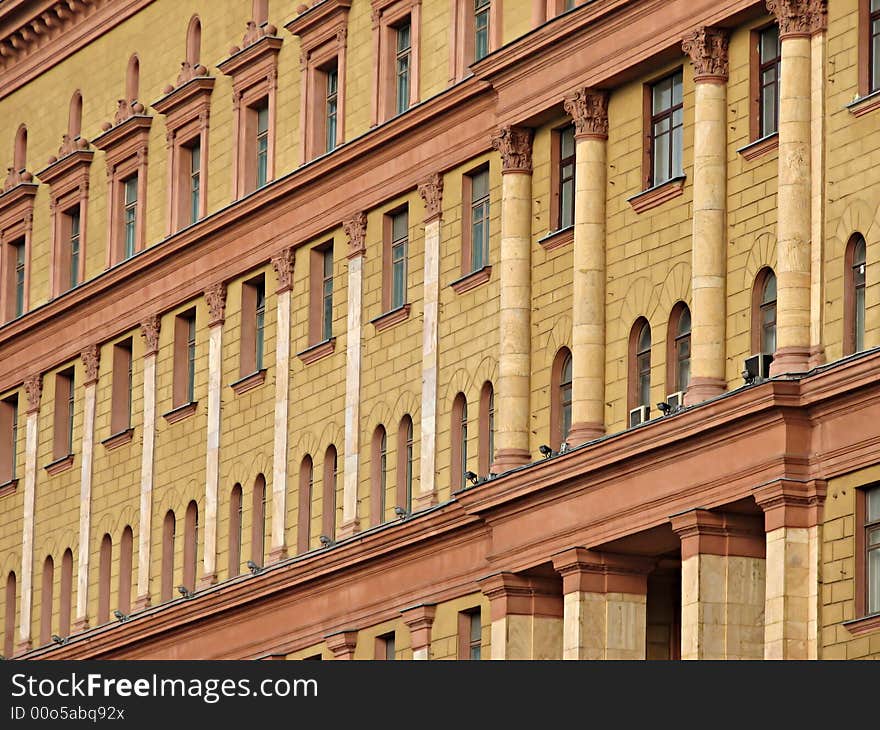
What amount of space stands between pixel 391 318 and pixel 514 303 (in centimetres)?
593

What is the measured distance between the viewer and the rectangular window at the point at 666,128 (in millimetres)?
65688

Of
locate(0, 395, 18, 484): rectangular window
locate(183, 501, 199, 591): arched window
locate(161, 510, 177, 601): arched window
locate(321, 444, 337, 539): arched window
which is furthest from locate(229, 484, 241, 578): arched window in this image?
locate(0, 395, 18, 484): rectangular window

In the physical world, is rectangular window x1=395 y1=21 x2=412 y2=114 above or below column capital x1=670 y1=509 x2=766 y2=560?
above

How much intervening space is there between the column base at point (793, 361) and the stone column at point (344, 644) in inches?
631

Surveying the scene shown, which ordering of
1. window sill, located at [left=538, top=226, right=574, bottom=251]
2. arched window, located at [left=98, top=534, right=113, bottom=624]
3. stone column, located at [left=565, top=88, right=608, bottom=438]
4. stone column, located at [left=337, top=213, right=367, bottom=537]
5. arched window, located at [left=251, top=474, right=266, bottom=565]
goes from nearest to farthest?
1. stone column, located at [left=565, top=88, right=608, bottom=438]
2. window sill, located at [left=538, top=226, right=574, bottom=251]
3. stone column, located at [left=337, top=213, right=367, bottom=537]
4. arched window, located at [left=251, top=474, right=266, bottom=565]
5. arched window, located at [left=98, top=534, right=113, bottom=624]

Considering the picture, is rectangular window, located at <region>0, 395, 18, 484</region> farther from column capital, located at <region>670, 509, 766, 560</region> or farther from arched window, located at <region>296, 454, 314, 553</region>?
column capital, located at <region>670, 509, 766, 560</region>

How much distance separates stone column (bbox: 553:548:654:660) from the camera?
65.9m

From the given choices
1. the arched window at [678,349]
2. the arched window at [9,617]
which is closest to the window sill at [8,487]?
the arched window at [9,617]

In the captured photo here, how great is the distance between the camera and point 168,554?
83500mm

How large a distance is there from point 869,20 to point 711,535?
27.7ft

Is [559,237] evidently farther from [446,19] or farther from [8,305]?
[8,305]

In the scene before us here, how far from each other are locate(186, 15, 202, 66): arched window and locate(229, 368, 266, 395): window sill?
763cm

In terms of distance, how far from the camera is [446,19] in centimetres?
7406
